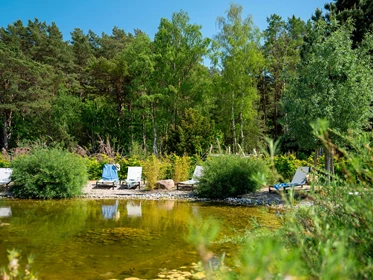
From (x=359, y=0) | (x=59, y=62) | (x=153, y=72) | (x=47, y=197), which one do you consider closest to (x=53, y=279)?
(x=47, y=197)

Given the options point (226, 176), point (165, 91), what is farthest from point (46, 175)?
point (165, 91)

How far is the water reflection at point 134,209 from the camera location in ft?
31.6

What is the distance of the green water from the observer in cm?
546

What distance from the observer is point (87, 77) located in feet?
113

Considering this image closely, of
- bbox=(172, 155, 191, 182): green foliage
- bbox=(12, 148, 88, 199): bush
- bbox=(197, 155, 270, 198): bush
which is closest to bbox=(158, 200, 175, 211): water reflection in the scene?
bbox=(197, 155, 270, 198): bush

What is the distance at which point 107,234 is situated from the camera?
24.4 ft

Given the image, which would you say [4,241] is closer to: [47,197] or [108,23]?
[47,197]

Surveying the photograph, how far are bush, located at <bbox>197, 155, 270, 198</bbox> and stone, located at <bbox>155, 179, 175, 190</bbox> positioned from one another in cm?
184

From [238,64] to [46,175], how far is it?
17305 mm

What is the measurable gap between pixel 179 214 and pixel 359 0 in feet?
42.5

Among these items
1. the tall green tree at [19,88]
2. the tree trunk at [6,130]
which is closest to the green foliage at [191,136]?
the tall green tree at [19,88]

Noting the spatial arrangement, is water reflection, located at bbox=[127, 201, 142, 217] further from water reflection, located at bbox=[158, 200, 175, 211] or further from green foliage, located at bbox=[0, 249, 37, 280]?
green foliage, located at bbox=[0, 249, 37, 280]

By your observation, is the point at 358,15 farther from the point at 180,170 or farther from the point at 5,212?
the point at 5,212

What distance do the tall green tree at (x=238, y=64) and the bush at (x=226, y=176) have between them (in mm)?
13398
